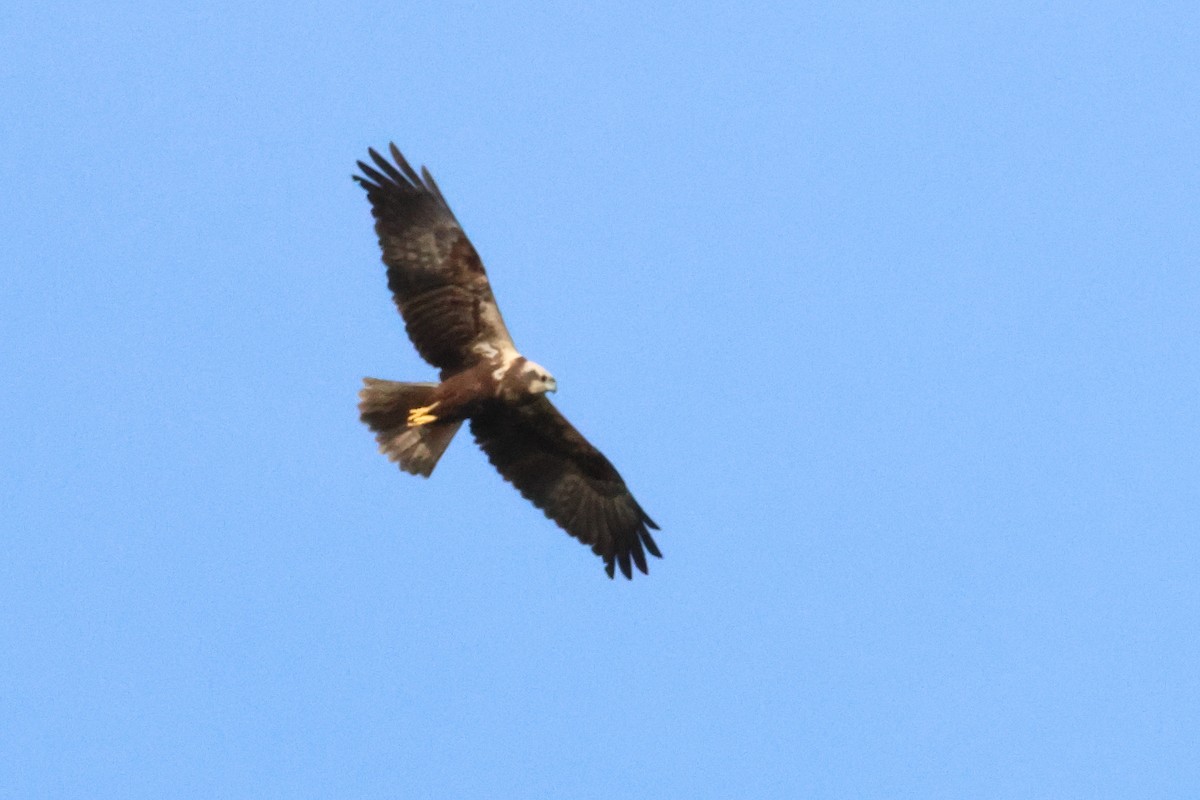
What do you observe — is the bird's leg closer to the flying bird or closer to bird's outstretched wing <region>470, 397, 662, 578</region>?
the flying bird

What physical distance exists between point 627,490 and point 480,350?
1.95 meters

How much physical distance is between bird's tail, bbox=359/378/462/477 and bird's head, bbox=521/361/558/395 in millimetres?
659

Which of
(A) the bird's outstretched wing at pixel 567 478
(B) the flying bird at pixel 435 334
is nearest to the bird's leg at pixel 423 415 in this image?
(B) the flying bird at pixel 435 334

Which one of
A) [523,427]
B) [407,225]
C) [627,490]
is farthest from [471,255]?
[627,490]

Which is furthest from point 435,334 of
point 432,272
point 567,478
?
point 567,478

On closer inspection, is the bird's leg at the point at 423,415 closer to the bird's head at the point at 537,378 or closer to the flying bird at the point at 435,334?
the flying bird at the point at 435,334

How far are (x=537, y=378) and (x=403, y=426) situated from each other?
1092 mm

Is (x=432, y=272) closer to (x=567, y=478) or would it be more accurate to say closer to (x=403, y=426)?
(x=403, y=426)

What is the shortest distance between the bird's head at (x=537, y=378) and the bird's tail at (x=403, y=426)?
66 centimetres

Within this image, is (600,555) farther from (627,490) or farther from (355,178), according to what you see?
(355,178)

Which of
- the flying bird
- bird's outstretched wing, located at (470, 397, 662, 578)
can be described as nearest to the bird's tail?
the flying bird

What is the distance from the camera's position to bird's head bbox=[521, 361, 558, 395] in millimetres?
14750

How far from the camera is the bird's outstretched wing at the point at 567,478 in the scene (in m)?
15.5

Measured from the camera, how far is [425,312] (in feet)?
48.7
